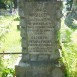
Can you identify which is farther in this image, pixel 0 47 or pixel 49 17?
pixel 0 47

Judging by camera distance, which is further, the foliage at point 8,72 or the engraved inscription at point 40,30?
the foliage at point 8,72

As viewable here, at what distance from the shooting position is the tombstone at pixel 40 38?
18.7ft

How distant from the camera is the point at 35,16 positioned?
5.78m

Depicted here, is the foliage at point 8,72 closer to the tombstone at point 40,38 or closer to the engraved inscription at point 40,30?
the tombstone at point 40,38

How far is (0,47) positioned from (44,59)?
3.47 m

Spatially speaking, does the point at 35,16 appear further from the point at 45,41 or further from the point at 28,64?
the point at 28,64

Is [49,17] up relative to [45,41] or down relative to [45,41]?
up

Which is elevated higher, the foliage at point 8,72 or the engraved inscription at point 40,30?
the engraved inscription at point 40,30

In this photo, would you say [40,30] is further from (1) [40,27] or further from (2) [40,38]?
(2) [40,38]

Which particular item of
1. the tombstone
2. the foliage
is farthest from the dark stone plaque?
the foliage

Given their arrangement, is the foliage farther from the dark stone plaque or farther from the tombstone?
the dark stone plaque

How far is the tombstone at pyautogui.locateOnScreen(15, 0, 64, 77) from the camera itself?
18.7ft

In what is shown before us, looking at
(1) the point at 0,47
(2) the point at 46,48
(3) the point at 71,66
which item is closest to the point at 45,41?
(2) the point at 46,48

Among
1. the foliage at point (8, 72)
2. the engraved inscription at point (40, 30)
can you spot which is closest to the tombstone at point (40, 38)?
the engraved inscription at point (40, 30)
